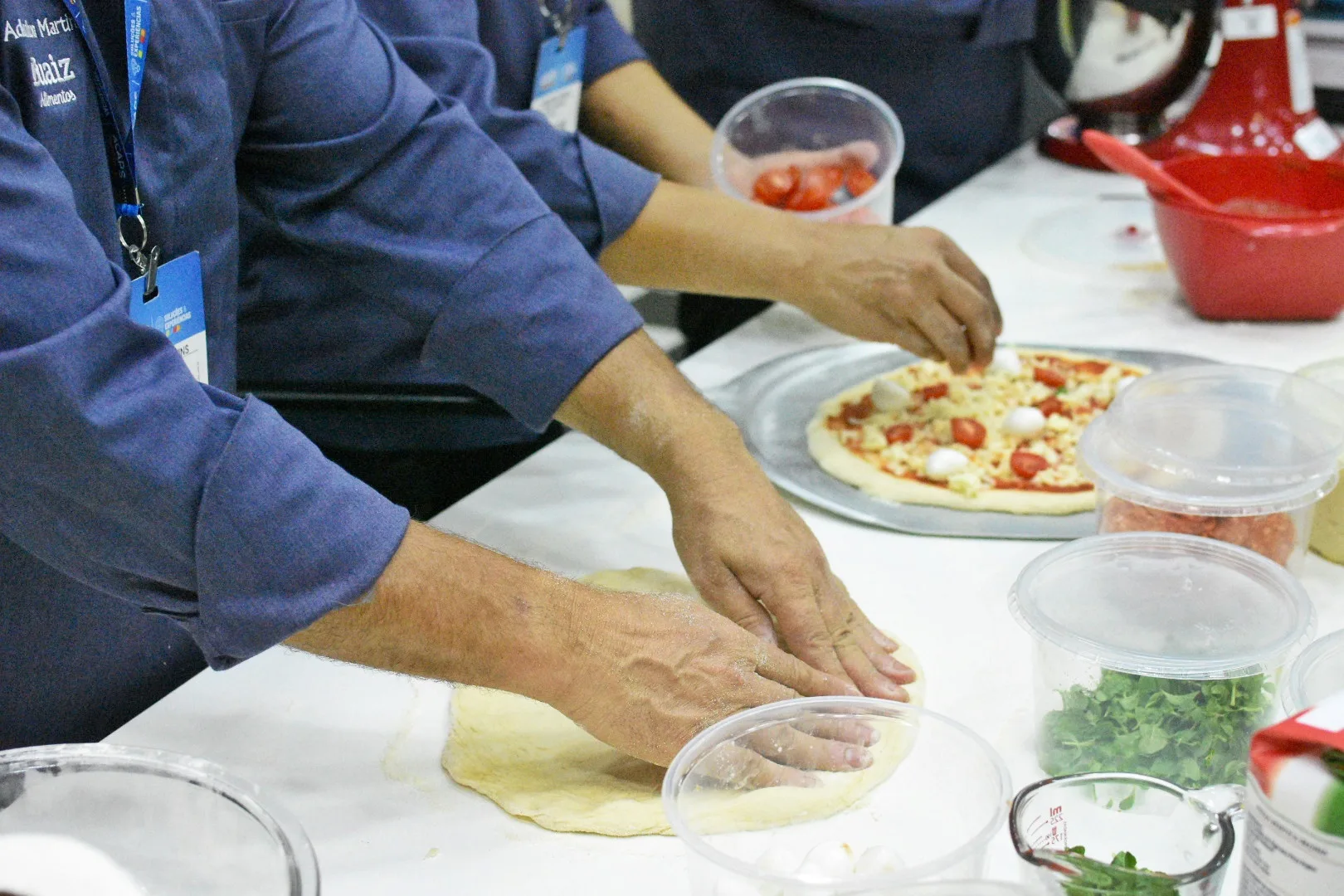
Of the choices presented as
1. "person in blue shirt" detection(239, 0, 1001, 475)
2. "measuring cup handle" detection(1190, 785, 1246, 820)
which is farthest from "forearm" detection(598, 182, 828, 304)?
"measuring cup handle" detection(1190, 785, 1246, 820)

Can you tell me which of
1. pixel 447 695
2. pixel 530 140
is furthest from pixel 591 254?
pixel 447 695

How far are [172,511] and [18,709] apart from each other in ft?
1.47

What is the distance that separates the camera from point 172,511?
951mm

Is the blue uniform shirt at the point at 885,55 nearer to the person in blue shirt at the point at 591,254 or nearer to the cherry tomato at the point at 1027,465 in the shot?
the person in blue shirt at the point at 591,254

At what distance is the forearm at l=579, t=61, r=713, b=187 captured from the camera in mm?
2148

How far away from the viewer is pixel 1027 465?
1.57 meters

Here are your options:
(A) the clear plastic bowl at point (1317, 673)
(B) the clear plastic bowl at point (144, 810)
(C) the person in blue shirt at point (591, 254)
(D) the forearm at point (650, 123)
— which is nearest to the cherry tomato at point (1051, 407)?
(C) the person in blue shirt at point (591, 254)

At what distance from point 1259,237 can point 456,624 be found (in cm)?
132

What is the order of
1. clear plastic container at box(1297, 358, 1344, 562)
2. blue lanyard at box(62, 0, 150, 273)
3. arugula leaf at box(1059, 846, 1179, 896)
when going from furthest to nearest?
clear plastic container at box(1297, 358, 1344, 562) → blue lanyard at box(62, 0, 150, 273) → arugula leaf at box(1059, 846, 1179, 896)

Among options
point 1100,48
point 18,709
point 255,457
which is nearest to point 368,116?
point 255,457

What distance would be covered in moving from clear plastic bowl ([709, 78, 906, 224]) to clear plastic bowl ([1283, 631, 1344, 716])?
1120 mm

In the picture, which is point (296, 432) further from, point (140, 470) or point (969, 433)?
point (969, 433)

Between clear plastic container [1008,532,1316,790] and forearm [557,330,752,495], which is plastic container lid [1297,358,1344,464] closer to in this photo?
clear plastic container [1008,532,1316,790]

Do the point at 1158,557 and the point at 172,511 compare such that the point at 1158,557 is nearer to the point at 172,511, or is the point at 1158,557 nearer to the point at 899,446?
the point at 899,446
